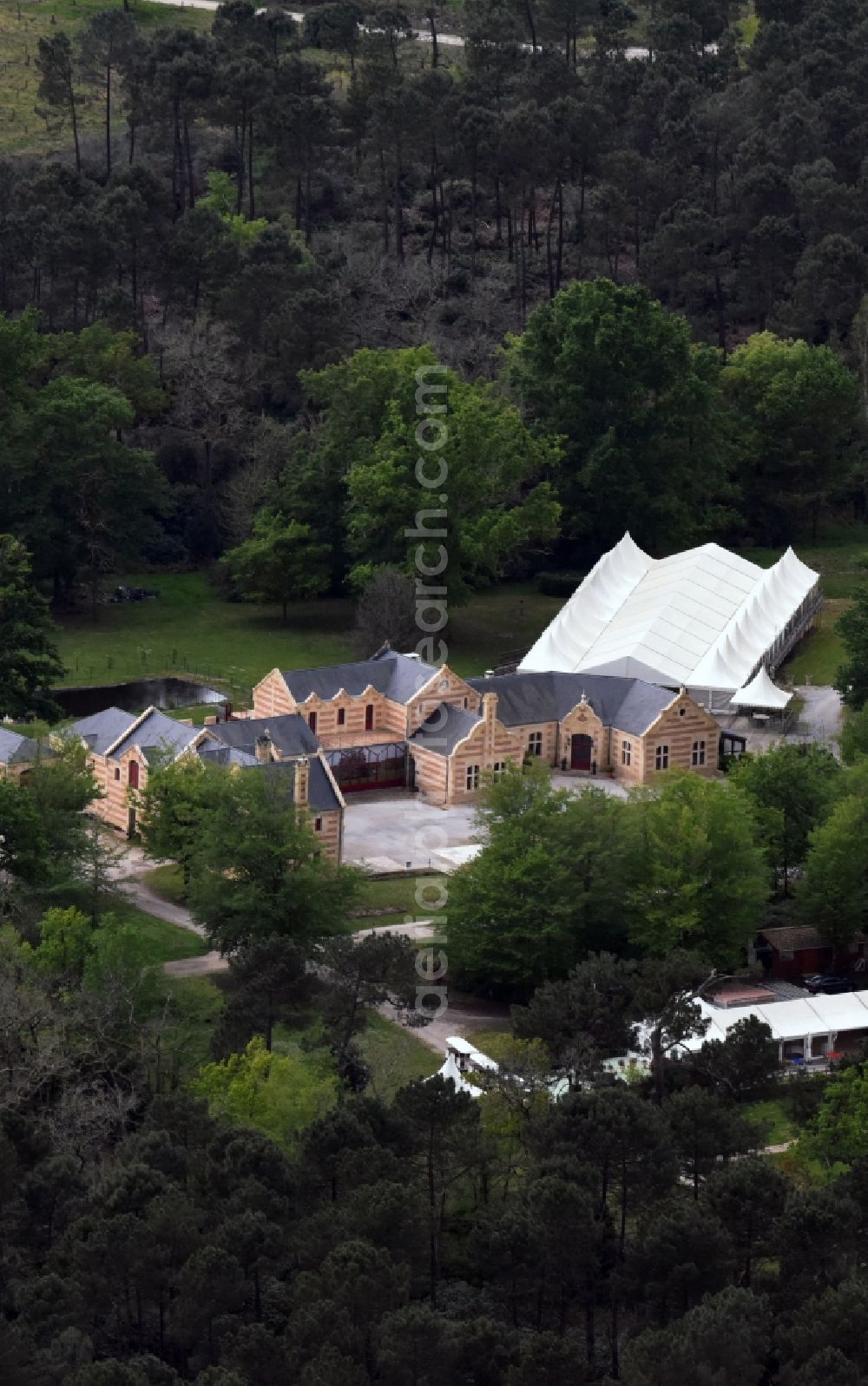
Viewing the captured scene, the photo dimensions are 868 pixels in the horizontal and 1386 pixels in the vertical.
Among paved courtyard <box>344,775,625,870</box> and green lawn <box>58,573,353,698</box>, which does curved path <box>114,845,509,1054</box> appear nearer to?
paved courtyard <box>344,775,625,870</box>

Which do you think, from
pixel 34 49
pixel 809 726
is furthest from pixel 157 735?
pixel 34 49

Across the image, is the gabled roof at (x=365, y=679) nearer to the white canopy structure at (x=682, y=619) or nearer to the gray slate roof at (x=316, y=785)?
the white canopy structure at (x=682, y=619)

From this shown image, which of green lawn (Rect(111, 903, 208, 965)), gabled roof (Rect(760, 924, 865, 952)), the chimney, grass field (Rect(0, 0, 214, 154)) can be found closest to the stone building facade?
the chimney

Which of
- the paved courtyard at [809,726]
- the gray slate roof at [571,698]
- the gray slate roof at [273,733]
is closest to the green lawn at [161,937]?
the gray slate roof at [273,733]

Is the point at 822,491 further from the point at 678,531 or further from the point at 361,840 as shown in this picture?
the point at 361,840

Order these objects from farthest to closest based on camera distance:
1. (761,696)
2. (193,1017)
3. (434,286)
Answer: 1. (434,286)
2. (761,696)
3. (193,1017)

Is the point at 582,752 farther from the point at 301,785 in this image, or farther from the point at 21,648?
the point at 21,648

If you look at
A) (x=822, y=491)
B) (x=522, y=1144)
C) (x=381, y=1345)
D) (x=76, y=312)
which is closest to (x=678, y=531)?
(x=822, y=491)
